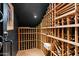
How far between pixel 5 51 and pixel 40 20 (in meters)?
0.68

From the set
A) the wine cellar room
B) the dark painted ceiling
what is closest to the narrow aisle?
the wine cellar room

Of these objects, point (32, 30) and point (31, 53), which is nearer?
point (31, 53)

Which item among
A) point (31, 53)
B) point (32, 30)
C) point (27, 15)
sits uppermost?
point (27, 15)

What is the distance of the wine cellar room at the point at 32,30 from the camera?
5.28ft

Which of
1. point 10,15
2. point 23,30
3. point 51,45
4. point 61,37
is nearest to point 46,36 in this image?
point 51,45

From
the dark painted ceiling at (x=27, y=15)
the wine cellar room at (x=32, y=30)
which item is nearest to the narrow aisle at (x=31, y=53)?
the wine cellar room at (x=32, y=30)

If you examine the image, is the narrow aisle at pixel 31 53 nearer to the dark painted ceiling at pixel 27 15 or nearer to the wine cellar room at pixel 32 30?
the wine cellar room at pixel 32 30

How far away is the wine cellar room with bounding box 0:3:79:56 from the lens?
1610 millimetres

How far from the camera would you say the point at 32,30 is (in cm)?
192

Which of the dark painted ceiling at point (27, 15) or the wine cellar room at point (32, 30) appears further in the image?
the dark painted ceiling at point (27, 15)

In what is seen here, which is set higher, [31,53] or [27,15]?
[27,15]

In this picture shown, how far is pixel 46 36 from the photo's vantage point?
2283 mm

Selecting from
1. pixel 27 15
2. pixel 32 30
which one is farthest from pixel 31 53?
pixel 27 15

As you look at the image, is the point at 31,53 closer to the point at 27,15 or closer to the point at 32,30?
the point at 32,30
